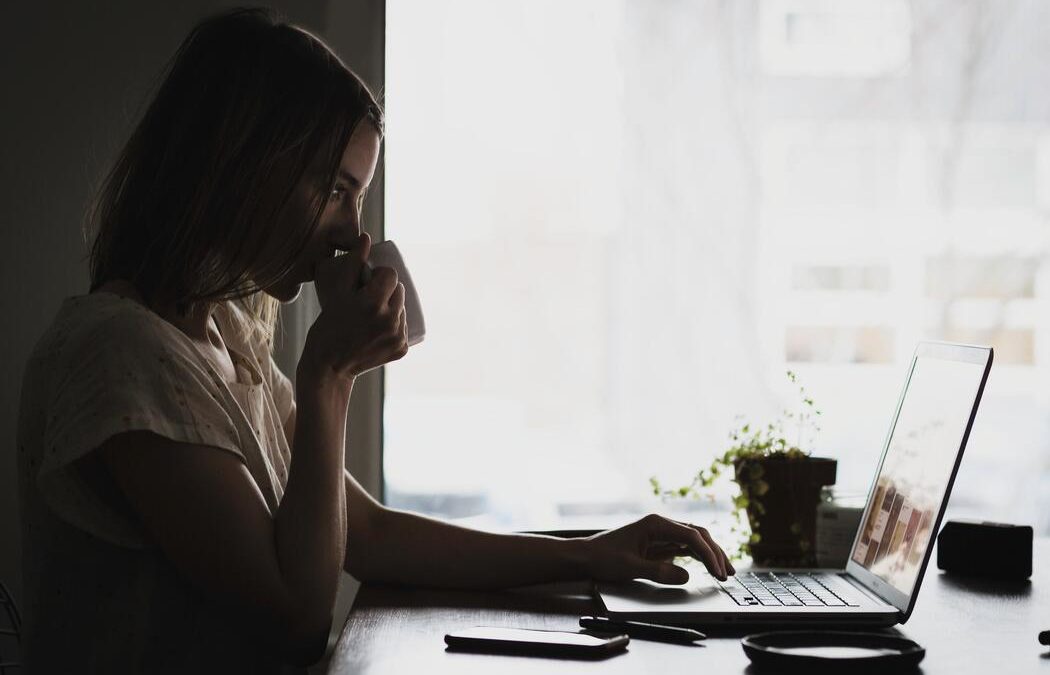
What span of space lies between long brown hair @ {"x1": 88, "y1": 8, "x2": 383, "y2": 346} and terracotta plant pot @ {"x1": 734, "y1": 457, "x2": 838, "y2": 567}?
68cm

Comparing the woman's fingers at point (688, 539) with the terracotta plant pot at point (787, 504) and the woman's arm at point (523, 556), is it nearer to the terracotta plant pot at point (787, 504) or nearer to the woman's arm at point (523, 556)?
the woman's arm at point (523, 556)

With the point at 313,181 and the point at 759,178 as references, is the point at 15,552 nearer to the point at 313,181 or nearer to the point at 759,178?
the point at 313,181

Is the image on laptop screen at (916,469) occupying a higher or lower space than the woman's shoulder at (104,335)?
lower

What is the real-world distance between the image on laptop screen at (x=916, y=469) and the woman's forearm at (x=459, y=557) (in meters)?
0.34

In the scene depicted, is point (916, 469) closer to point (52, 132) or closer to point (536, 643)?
point (536, 643)

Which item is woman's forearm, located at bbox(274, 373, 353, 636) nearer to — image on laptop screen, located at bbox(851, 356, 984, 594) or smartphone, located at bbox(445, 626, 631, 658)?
smartphone, located at bbox(445, 626, 631, 658)

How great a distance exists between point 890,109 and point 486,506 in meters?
1.12

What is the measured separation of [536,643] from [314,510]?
10.1 inches

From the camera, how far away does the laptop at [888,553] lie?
3.52ft

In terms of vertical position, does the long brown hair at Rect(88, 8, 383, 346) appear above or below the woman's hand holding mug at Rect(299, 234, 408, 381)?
above

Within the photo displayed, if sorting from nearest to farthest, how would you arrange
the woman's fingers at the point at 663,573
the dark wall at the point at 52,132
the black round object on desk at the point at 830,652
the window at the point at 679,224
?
the black round object on desk at the point at 830,652 < the woman's fingers at the point at 663,573 < the dark wall at the point at 52,132 < the window at the point at 679,224

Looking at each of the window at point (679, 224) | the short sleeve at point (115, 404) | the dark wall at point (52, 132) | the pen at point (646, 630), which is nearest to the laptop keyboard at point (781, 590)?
the pen at point (646, 630)

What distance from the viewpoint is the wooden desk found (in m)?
0.92

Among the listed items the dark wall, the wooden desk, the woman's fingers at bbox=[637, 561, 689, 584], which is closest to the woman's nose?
the wooden desk
